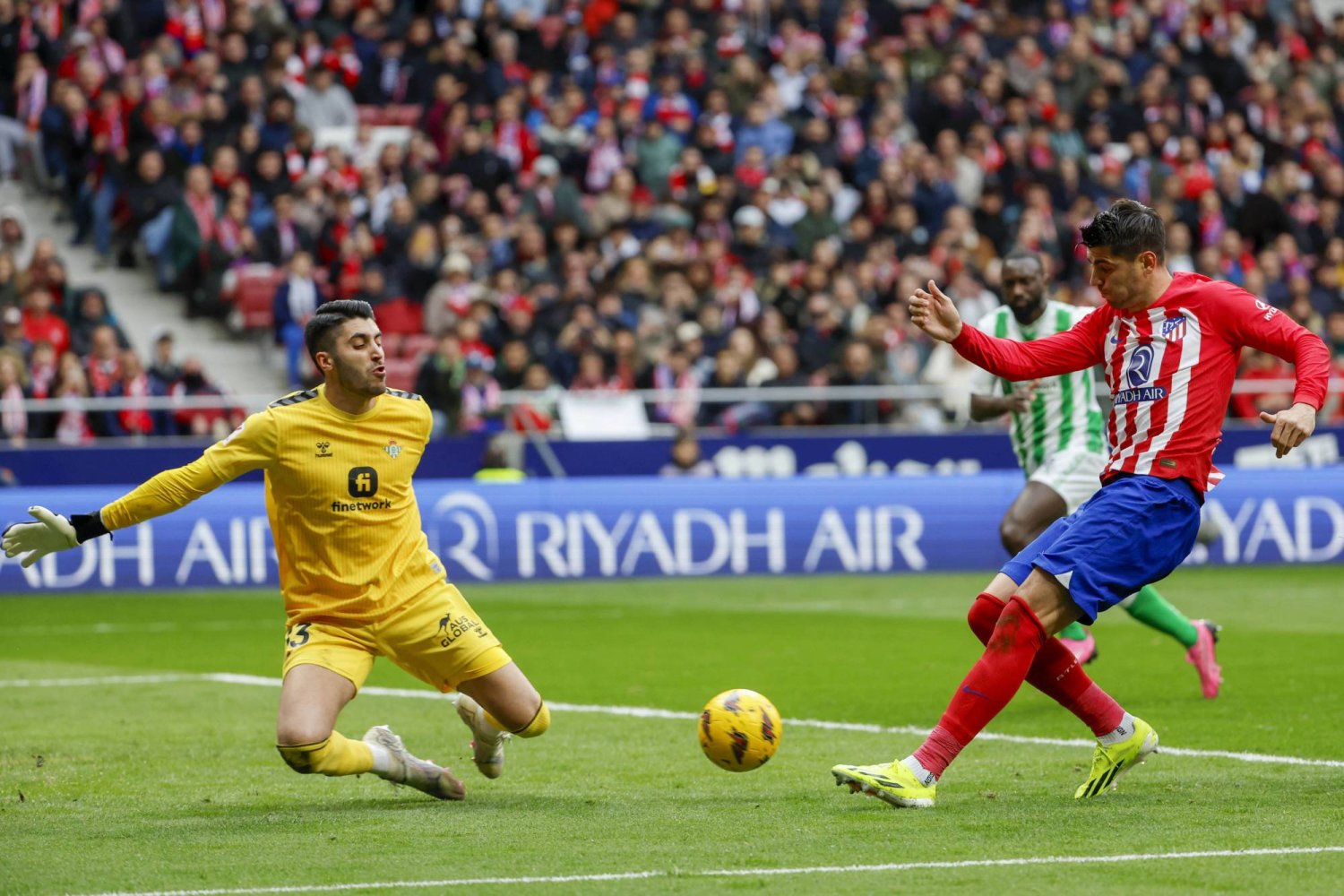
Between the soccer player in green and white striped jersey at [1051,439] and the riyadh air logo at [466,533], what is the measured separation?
7938 mm

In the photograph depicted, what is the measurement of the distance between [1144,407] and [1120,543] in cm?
55

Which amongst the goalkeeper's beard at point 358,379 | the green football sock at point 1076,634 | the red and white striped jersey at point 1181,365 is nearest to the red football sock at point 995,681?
the red and white striped jersey at point 1181,365

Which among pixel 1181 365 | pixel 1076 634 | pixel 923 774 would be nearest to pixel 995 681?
pixel 923 774

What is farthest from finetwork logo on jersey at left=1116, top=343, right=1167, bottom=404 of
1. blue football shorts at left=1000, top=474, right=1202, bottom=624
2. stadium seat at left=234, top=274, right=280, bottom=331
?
stadium seat at left=234, top=274, right=280, bottom=331

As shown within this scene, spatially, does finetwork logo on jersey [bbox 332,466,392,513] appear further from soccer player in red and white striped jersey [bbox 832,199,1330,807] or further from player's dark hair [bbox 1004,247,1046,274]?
player's dark hair [bbox 1004,247,1046,274]

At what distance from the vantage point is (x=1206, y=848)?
6383mm

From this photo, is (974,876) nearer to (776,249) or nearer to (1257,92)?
(776,249)

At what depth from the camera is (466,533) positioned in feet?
62.5

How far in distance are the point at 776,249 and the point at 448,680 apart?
55.3 ft

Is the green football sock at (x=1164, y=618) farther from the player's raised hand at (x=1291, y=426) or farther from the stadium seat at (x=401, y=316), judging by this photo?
the stadium seat at (x=401, y=316)

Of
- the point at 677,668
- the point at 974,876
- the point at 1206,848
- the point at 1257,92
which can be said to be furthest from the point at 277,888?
the point at 1257,92

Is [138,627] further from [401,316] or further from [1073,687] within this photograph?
[1073,687]

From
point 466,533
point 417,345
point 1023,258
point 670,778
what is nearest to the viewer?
point 670,778

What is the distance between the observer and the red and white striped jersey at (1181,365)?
745cm
